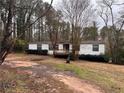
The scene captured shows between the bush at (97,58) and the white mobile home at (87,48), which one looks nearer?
the bush at (97,58)

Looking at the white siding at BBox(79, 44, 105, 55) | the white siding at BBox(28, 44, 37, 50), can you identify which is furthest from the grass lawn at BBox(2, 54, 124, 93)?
the white siding at BBox(28, 44, 37, 50)

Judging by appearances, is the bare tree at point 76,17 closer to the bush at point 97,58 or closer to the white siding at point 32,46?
the bush at point 97,58

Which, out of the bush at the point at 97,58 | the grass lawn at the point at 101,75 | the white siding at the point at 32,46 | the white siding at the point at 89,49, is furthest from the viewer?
the white siding at the point at 32,46

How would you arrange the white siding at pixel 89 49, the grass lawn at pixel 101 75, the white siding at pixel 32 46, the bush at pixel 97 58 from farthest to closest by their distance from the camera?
the white siding at pixel 32 46, the white siding at pixel 89 49, the bush at pixel 97 58, the grass lawn at pixel 101 75

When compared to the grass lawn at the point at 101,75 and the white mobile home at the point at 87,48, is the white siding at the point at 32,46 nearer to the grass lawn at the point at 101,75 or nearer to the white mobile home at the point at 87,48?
the white mobile home at the point at 87,48

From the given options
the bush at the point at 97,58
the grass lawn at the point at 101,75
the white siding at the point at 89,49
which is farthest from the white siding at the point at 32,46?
the grass lawn at the point at 101,75

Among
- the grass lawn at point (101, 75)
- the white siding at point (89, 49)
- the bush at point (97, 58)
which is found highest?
the white siding at point (89, 49)

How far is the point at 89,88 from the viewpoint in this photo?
12.7 meters

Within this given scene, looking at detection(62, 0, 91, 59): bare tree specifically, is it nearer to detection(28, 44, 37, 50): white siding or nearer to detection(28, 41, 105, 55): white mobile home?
detection(28, 41, 105, 55): white mobile home

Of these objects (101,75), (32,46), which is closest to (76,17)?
(32,46)

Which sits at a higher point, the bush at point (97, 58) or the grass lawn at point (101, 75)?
the bush at point (97, 58)

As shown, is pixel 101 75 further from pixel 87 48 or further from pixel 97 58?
pixel 87 48

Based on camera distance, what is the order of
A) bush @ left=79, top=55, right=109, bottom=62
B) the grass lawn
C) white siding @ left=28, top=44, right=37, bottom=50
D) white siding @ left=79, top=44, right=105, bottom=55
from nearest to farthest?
the grass lawn, bush @ left=79, top=55, right=109, bottom=62, white siding @ left=79, top=44, right=105, bottom=55, white siding @ left=28, top=44, right=37, bottom=50

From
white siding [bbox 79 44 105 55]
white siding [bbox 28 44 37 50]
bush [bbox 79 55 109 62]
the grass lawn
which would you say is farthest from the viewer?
white siding [bbox 28 44 37 50]
